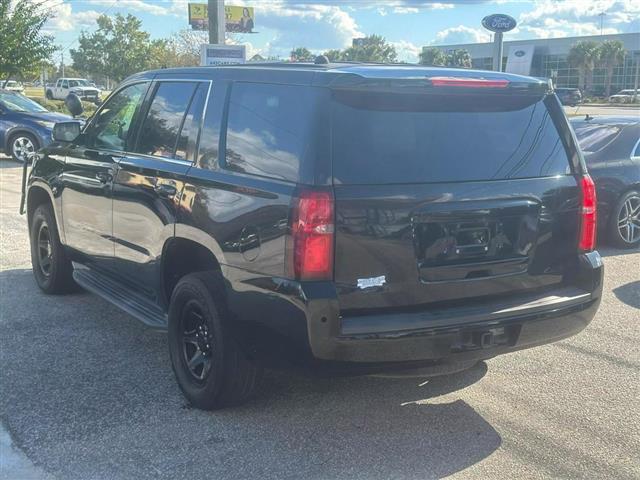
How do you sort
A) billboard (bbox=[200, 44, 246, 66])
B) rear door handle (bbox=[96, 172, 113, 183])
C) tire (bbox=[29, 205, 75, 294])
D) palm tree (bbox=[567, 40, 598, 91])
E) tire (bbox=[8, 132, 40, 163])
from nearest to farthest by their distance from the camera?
1. rear door handle (bbox=[96, 172, 113, 183])
2. tire (bbox=[29, 205, 75, 294])
3. billboard (bbox=[200, 44, 246, 66])
4. tire (bbox=[8, 132, 40, 163])
5. palm tree (bbox=[567, 40, 598, 91])

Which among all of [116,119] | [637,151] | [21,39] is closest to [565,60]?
[21,39]

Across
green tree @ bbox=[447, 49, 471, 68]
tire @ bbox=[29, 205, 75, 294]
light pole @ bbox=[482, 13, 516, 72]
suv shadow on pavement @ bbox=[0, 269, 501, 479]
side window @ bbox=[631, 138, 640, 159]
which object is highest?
light pole @ bbox=[482, 13, 516, 72]

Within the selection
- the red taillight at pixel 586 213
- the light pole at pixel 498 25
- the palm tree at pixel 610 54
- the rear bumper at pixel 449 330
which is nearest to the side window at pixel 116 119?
the rear bumper at pixel 449 330

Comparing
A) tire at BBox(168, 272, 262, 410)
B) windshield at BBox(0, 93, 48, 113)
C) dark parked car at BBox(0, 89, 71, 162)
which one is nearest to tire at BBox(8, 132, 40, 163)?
dark parked car at BBox(0, 89, 71, 162)

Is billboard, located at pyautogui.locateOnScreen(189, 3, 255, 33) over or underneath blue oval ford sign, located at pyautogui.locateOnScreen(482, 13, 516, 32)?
over

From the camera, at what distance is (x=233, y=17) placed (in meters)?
64.9

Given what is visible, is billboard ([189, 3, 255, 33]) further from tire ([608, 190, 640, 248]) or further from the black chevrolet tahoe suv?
the black chevrolet tahoe suv

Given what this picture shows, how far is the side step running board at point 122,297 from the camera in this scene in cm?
459

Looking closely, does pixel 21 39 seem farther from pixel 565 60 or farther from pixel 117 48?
pixel 565 60

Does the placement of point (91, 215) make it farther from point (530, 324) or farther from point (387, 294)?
point (530, 324)

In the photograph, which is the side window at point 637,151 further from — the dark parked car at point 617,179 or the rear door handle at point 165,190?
the rear door handle at point 165,190

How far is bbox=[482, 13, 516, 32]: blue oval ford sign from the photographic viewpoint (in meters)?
14.9

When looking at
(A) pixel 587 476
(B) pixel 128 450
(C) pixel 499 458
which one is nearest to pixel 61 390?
(B) pixel 128 450

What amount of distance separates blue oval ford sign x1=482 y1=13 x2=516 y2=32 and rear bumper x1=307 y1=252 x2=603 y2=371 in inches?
472
